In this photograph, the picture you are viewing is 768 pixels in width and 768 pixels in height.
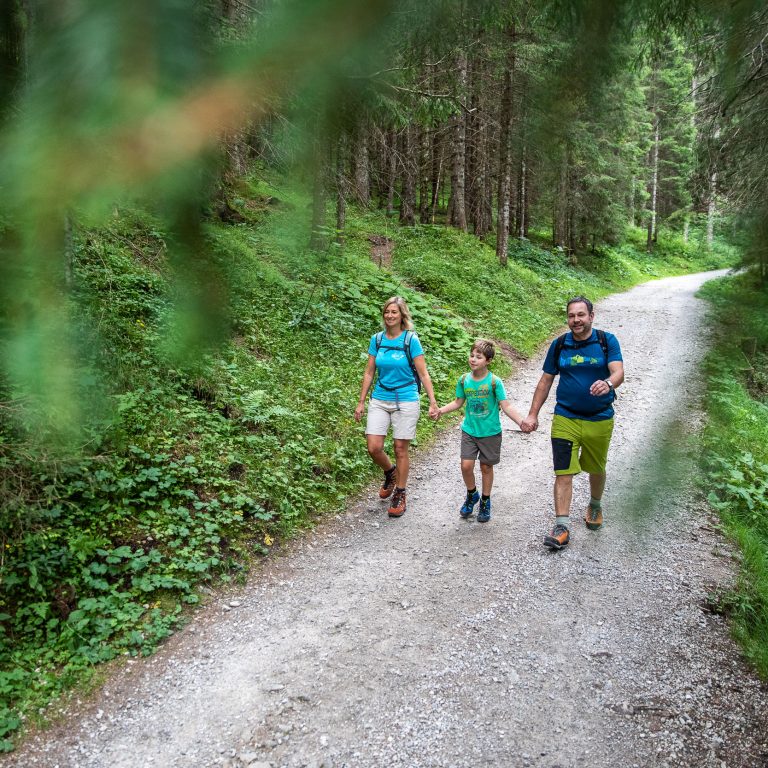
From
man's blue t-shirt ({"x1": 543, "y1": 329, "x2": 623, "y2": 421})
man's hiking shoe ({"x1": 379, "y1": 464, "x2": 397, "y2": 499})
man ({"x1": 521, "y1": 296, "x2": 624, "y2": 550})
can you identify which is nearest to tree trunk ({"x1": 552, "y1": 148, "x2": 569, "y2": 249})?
man ({"x1": 521, "y1": 296, "x2": 624, "y2": 550})

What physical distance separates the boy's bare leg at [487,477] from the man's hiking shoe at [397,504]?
2.68 feet

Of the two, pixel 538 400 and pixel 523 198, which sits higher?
pixel 523 198

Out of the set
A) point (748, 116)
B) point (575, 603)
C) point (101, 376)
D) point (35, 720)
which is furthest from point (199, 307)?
point (575, 603)

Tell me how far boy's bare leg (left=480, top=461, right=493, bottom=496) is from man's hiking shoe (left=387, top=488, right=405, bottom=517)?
0.82 m

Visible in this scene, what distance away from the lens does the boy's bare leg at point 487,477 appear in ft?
17.0

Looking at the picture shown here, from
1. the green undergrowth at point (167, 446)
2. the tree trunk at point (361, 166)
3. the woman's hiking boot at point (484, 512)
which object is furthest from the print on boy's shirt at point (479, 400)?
the tree trunk at point (361, 166)

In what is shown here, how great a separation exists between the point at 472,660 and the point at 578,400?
208cm

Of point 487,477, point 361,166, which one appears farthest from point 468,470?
point 361,166

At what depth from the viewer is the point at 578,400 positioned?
14.4ft

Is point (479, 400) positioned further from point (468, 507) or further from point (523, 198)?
point (523, 198)

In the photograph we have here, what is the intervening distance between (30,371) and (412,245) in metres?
13.5

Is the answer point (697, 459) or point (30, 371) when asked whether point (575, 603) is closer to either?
point (697, 459)

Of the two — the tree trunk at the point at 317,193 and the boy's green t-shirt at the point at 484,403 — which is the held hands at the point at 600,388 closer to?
the boy's green t-shirt at the point at 484,403

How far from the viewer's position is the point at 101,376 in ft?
4.16
